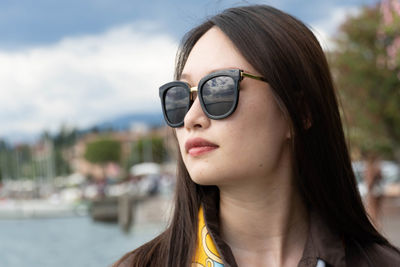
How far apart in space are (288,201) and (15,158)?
8840 cm

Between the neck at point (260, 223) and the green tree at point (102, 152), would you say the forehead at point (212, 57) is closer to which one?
the neck at point (260, 223)

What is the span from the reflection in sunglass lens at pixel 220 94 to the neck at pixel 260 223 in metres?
0.27

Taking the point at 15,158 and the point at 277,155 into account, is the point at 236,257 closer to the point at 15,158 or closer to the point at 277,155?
the point at 277,155

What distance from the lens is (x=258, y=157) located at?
1767 millimetres

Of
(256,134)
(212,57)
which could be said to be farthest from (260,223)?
(212,57)

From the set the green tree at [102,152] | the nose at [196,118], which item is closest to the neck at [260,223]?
the nose at [196,118]

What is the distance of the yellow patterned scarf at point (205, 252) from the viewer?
1733mm

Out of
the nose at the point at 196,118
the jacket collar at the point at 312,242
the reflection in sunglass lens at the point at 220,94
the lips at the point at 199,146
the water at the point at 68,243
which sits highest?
the reflection in sunglass lens at the point at 220,94

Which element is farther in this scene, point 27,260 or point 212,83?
point 27,260

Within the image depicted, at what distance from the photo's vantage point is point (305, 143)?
75.0 inches

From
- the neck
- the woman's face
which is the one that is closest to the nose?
the woman's face

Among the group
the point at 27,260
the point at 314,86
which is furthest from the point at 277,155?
the point at 27,260

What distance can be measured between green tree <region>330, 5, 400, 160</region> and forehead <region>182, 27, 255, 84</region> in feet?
27.9

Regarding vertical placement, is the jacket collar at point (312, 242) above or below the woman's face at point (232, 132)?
below
